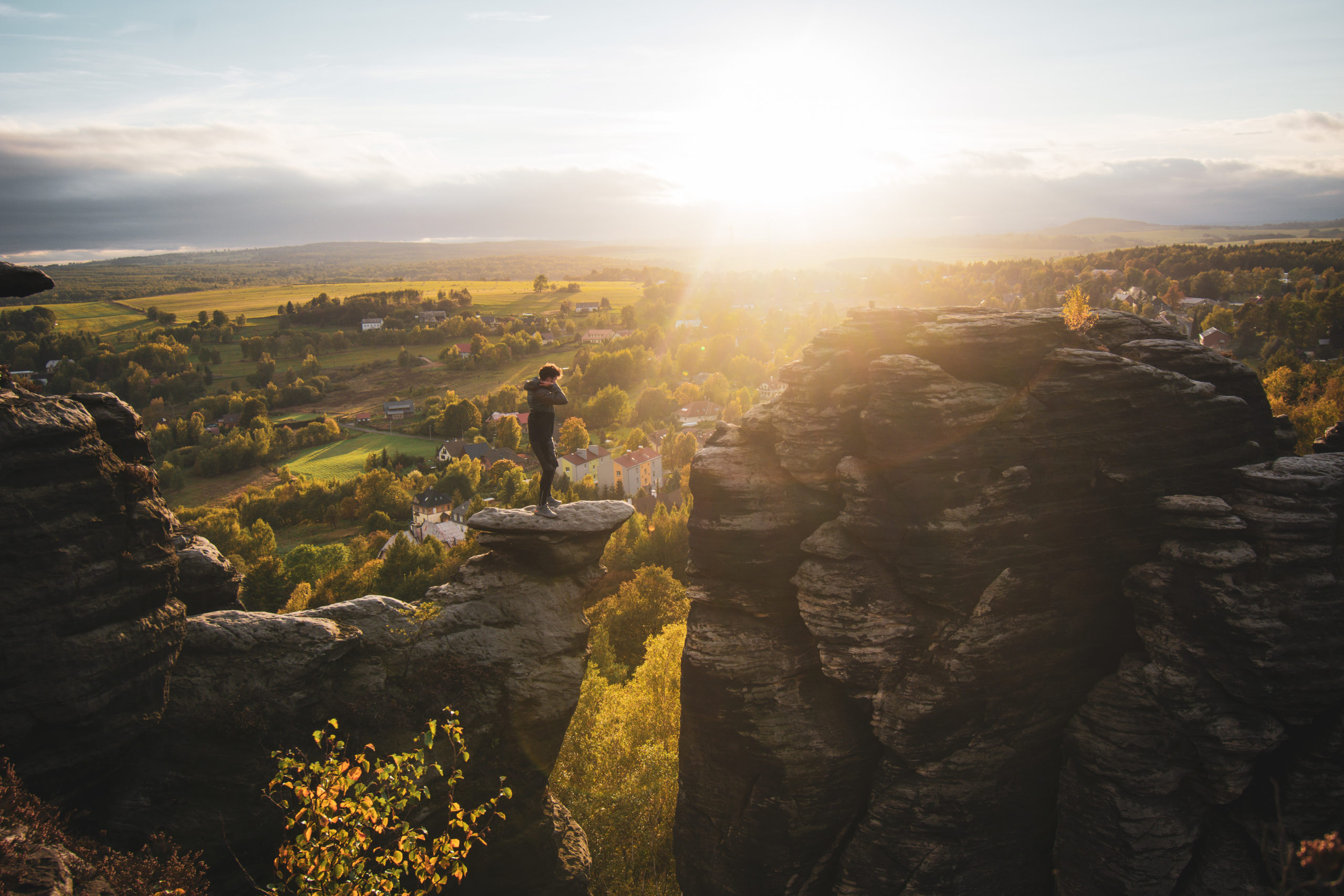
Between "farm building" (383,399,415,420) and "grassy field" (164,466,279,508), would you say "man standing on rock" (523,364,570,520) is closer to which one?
"grassy field" (164,466,279,508)

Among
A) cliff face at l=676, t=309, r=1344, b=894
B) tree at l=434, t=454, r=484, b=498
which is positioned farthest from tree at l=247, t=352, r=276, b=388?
cliff face at l=676, t=309, r=1344, b=894

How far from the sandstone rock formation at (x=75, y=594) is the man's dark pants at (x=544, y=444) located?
8.20m

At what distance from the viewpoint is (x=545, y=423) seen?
16.8m

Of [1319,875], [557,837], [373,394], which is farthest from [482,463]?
[1319,875]

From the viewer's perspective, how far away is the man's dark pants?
659 inches

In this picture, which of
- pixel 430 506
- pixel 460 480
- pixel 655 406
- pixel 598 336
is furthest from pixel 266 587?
pixel 598 336

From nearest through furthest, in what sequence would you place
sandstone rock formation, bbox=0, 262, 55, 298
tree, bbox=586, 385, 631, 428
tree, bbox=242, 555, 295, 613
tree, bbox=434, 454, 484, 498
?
sandstone rock formation, bbox=0, 262, 55, 298 → tree, bbox=242, 555, 295, 613 → tree, bbox=434, 454, 484, 498 → tree, bbox=586, 385, 631, 428

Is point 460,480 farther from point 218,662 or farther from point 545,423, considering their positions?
point 218,662

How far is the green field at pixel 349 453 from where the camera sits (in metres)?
101

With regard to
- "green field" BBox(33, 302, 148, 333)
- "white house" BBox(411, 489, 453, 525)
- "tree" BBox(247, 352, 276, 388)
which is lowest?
"white house" BBox(411, 489, 453, 525)

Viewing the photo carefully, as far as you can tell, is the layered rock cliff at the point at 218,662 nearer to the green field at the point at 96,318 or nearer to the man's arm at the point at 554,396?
the man's arm at the point at 554,396

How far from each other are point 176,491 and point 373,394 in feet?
173

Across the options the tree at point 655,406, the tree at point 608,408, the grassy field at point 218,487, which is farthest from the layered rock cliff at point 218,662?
the tree at point 655,406

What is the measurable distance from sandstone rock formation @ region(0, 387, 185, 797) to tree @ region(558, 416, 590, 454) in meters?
93.6
